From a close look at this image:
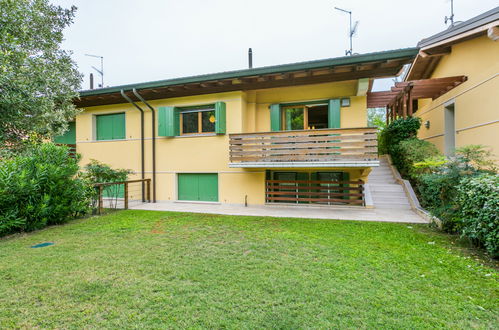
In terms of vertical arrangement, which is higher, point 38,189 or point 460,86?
point 460,86

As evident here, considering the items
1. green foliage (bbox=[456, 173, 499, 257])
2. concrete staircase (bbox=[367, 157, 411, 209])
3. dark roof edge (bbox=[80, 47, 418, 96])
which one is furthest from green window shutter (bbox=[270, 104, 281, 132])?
green foliage (bbox=[456, 173, 499, 257])

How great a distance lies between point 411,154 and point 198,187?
8.24 m

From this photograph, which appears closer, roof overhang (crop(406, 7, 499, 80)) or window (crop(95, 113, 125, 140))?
roof overhang (crop(406, 7, 499, 80))

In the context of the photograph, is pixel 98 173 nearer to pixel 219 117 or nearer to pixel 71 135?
pixel 219 117

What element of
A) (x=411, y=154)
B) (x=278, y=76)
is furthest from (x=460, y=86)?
(x=278, y=76)

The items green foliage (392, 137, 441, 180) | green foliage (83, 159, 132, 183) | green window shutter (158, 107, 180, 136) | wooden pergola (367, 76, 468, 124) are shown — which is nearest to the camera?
green foliage (392, 137, 441, 180)

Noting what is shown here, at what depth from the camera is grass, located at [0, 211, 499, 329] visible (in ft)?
7.70

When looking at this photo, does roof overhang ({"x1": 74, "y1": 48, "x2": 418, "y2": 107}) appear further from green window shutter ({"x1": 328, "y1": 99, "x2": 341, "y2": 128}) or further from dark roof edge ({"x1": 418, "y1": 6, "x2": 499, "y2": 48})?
dark roof edge ({"x1": 418, "y1": 6, "x2": 499, "y2": 48})

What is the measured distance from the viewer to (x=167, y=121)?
32.8 feet

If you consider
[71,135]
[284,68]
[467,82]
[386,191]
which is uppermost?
[284,68]

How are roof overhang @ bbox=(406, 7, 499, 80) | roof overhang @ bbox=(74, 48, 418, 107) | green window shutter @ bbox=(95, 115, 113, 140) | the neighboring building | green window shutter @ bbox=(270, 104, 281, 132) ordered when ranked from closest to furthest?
1. roof overhang @ bbox=(406, 7, 499, 80)
2. the neighboring building
3. roof overhang @ bbox=(74, 48, 418, 107)
4. green window shutter @ bbox=(270, 104, 281, 132)
5. green window shutter @ bbox=(95, 115, 113, 140)

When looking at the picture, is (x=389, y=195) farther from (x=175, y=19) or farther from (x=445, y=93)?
(x=175, y=19)

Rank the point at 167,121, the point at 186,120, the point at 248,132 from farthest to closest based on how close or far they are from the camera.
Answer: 1. the point at 186,120
2. the point at 167,121
3. the point at 248,132

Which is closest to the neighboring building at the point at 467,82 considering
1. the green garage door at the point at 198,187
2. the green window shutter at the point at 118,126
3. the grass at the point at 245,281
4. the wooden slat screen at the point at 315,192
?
the wooden slat screen at the point at 315,192
